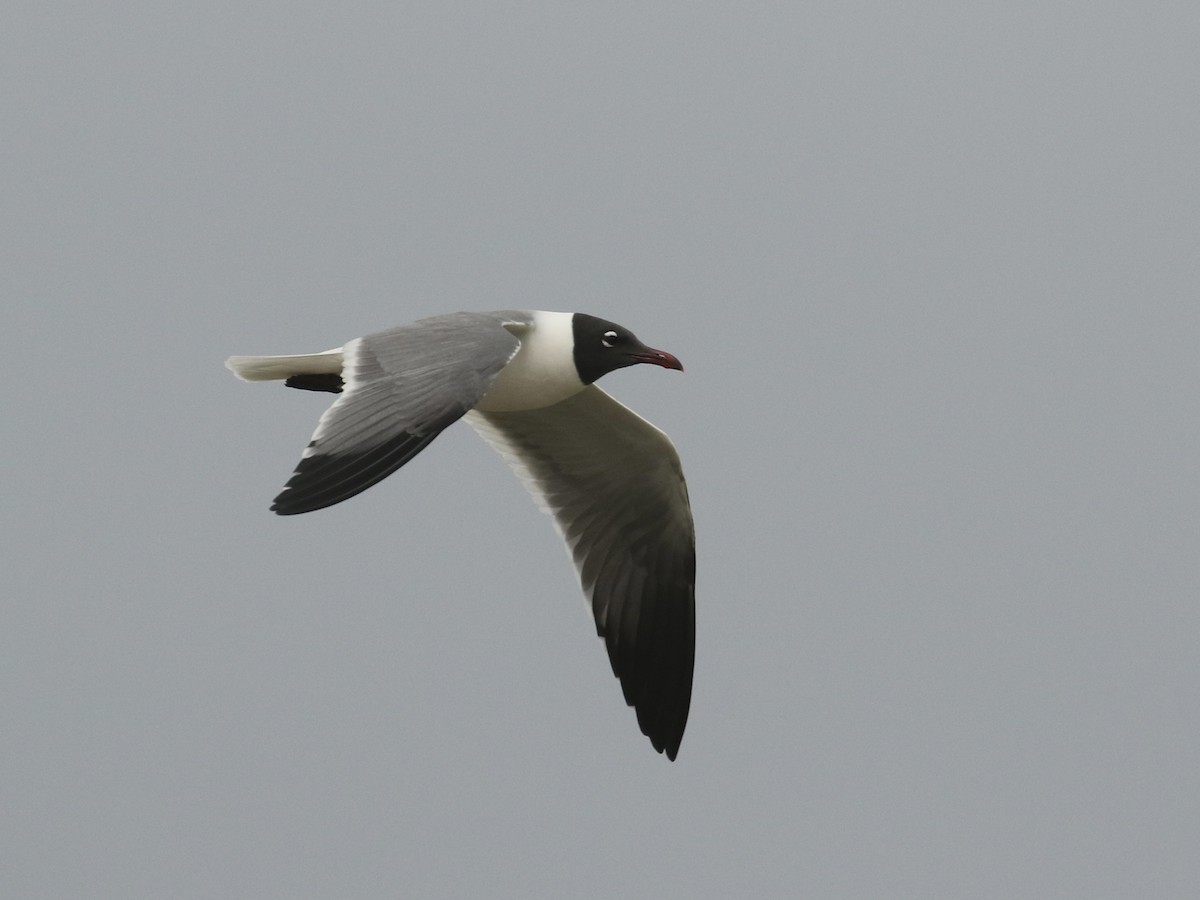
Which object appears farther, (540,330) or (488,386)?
(540,330)

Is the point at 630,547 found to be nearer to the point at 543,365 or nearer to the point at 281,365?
the point at 543,365

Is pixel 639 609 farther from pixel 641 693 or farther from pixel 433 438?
pixel 433 438

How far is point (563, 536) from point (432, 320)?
185cm

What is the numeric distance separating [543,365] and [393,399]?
4.29ft

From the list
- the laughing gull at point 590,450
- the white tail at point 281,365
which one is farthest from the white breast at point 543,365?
the white tail at point 281,365

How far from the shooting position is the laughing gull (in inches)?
270

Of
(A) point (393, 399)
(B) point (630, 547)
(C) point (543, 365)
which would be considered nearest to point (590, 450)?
(B) point (630, 547)

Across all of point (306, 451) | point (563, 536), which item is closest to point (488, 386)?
point (306, 451)

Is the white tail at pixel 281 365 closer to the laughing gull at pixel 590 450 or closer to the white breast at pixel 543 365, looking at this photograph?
the laughing gull at pixel 590 450

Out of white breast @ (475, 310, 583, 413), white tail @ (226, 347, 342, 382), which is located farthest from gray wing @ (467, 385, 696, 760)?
white tail @ (226, 347, 342, 382)

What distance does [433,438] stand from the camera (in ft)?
20.4

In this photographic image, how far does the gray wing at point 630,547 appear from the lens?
8.53 m

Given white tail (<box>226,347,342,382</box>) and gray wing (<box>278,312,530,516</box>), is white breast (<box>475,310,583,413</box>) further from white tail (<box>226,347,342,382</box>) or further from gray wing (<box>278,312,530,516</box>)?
white tail (<box>226,347,342,382</box>)

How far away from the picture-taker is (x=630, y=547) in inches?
340
